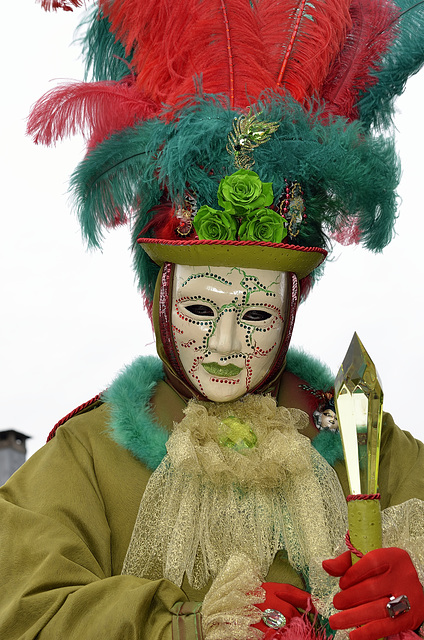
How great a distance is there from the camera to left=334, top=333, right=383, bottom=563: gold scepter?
1776 mm

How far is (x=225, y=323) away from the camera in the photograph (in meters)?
2.32

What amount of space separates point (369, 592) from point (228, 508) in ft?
1.67

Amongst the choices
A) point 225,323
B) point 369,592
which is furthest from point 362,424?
point 225,323

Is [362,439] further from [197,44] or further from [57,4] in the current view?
[57,4]

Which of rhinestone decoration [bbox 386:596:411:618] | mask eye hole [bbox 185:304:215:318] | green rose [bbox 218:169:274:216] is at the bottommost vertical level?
rhinestone decoration [bbox 386:596:411:618]

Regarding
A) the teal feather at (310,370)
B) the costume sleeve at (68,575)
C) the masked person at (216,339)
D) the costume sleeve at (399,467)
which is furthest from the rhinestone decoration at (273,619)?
the teal feather at (310,370)

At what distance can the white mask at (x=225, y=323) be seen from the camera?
7.64 feet

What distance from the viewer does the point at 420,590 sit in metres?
1.96

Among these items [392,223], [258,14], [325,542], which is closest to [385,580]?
[325,542]

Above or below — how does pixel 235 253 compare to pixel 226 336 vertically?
above

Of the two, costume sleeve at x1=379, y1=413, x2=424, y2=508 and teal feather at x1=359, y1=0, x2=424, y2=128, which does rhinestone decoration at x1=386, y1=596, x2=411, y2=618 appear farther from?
teal feather at x1=359, y1=0, x2=424, y2=128

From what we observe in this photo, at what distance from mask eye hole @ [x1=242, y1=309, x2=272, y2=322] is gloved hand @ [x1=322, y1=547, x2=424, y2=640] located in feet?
2.39

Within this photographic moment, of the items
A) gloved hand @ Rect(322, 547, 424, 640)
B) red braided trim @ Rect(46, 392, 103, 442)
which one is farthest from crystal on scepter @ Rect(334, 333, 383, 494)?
red braided trim @ Rect(46, 392, 103, 442)

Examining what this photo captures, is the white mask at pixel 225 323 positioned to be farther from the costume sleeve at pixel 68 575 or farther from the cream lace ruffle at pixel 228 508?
the costume sleeve at pixel 68 575
